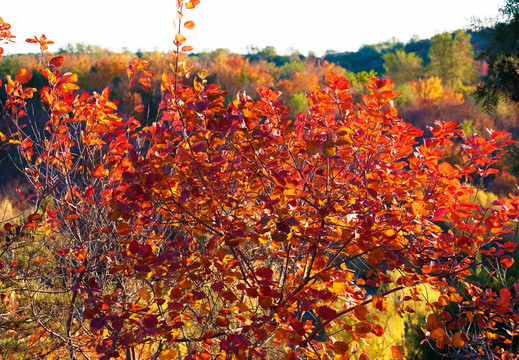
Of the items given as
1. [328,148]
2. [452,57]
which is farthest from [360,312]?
[452,57]

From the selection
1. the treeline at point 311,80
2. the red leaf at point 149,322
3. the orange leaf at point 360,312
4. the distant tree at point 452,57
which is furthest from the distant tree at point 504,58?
the distant tree at point 452,57

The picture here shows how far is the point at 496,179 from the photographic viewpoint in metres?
13.3

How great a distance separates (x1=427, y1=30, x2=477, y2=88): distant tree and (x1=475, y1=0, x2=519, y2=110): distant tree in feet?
79.1

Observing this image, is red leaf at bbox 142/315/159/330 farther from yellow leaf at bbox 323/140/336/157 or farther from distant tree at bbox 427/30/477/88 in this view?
distant tree at bbox 427/30/477/88

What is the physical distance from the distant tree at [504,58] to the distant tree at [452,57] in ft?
79.1

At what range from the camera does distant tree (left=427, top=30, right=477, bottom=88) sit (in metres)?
31.0

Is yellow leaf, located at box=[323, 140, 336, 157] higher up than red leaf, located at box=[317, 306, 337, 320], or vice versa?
yellow leaf, located at box=[323, 140, 336, 157]

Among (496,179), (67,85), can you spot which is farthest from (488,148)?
(496,179)

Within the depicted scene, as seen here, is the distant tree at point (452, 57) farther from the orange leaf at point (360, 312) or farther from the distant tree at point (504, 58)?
the orange leaf at point (360, 312)

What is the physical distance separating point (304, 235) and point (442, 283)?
0.63m

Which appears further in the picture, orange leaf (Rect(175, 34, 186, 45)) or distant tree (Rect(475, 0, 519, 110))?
distant tree (Rect(475, 0, 519, 110))

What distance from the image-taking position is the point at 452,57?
1227 inches

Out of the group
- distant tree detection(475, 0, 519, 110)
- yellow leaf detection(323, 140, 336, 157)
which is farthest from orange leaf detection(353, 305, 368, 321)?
distant tree detection(475, 0, 519, 110)

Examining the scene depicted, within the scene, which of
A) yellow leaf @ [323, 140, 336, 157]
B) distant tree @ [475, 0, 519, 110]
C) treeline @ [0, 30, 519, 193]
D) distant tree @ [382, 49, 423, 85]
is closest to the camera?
yellow leaf @ [323, 140, 336, 157]
